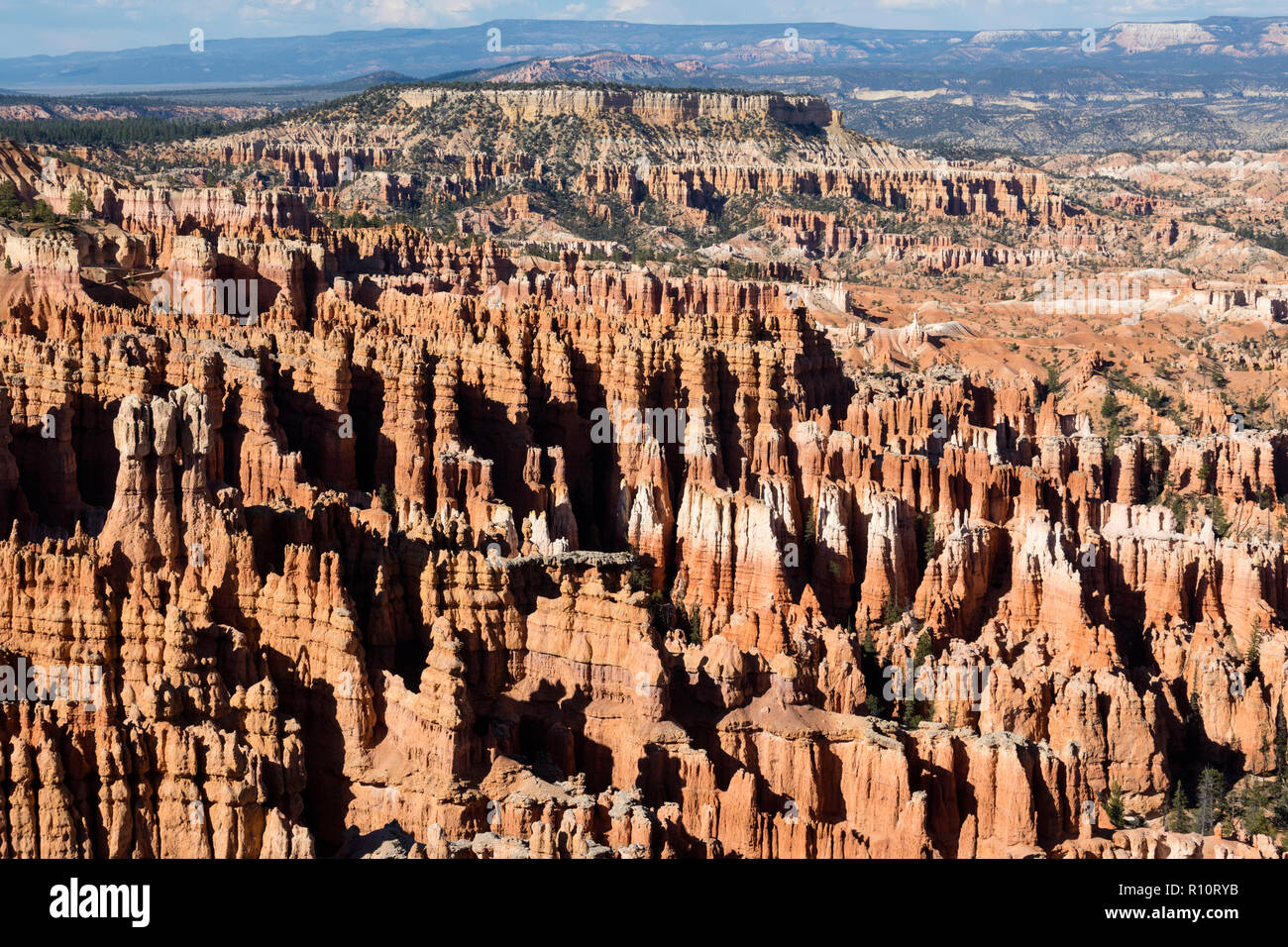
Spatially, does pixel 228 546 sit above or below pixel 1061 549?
above

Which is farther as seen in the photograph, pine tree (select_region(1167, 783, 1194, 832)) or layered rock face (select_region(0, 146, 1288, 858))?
pine tree (select_region(1167, 783, 1194, 832))

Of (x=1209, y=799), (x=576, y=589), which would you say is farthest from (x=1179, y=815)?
(x=576, y=589)

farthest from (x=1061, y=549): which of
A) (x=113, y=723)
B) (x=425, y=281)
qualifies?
(x=425, y=281)

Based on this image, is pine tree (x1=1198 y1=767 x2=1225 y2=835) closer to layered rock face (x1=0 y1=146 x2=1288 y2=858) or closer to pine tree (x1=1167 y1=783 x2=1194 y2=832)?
pine tree (x1=1167 y1=783 x2=1194 y2=832)

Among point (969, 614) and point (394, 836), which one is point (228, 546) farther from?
point (969, 614)

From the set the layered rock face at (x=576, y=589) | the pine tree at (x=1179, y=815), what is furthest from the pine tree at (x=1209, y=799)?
the layered rock face at (x=576, y=589)

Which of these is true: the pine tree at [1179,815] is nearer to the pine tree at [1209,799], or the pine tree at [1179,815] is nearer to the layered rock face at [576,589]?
the pine tree at [1209,799]

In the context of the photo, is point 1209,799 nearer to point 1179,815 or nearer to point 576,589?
point 1179,815

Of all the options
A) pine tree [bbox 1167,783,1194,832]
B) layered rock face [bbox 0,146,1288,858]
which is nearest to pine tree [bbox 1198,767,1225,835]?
pine tree [bbox 1167,783,1194,832]
